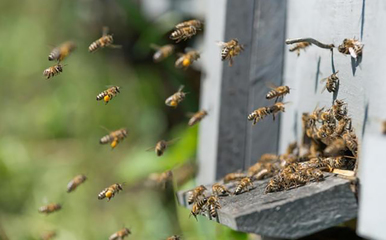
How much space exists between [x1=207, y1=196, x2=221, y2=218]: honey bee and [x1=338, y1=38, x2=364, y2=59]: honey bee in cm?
79

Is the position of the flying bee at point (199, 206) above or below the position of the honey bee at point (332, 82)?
below

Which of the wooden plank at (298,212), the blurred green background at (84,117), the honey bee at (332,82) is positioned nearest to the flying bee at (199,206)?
the wooden plank at (298,212)

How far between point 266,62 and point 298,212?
1.66m

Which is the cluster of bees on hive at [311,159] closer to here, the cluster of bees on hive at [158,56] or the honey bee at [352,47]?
the honey bee at [352,47]

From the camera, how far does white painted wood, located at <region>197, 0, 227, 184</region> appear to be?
13.3ft

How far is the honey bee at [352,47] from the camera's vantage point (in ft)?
8.51

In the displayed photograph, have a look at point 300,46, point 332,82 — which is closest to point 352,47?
point 332,82

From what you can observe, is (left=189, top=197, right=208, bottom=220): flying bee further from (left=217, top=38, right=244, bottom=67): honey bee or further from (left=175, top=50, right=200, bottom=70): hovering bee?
(left=175, top=50, right=200, bottom=70): hovering bee

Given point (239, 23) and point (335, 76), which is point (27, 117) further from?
point (335, 76)

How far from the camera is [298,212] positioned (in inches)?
92.7

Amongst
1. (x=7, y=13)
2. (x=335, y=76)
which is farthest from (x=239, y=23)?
(x=7, y=13)

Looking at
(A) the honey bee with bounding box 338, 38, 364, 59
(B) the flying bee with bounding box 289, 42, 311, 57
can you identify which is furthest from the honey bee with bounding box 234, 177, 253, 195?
(B) the flying bee with bounding box 289, 42, 311, 57

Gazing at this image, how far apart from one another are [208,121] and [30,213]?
2716 millimetres

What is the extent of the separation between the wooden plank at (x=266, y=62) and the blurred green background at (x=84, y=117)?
1462 mm
